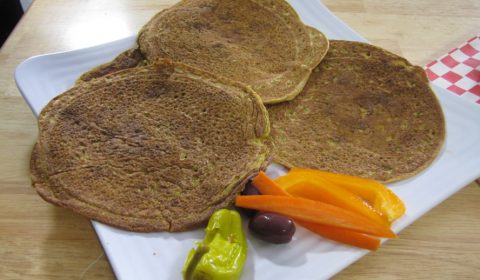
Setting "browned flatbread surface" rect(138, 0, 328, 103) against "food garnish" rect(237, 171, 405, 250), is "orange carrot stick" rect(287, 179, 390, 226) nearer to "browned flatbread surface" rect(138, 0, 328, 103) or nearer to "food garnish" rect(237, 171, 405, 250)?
"food garnish" rect(237, 171, 405, 250)

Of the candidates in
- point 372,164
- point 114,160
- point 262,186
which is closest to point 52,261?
point 114,160

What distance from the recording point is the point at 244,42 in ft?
8.25

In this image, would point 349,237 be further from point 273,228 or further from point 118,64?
point 118,64

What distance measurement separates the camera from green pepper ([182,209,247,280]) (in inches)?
57.7

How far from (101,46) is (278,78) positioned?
3.19 ft

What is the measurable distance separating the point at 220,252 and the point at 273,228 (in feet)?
0.69

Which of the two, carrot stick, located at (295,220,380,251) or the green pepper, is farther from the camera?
carrot stick, located at (295,220,380,251)

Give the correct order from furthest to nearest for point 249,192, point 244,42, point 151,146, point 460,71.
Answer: point 460,71 < point 244,42 < point 151,146 < point 249,192

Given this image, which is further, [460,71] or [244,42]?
[460,71]

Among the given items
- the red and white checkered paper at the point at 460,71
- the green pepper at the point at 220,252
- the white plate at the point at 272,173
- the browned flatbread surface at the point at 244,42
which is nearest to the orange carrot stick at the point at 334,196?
the white plate at the point at 272,173

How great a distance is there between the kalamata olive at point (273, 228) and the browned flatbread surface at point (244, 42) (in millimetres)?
711

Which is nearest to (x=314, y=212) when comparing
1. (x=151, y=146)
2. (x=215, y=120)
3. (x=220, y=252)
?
(x=220, y=252)

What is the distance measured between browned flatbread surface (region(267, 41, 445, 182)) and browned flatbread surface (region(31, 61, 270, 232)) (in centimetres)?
20

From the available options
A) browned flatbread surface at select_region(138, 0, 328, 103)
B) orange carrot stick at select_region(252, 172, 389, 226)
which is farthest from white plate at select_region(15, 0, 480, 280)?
browned flatbread surface at select_region(138, 0, 328, 103)
